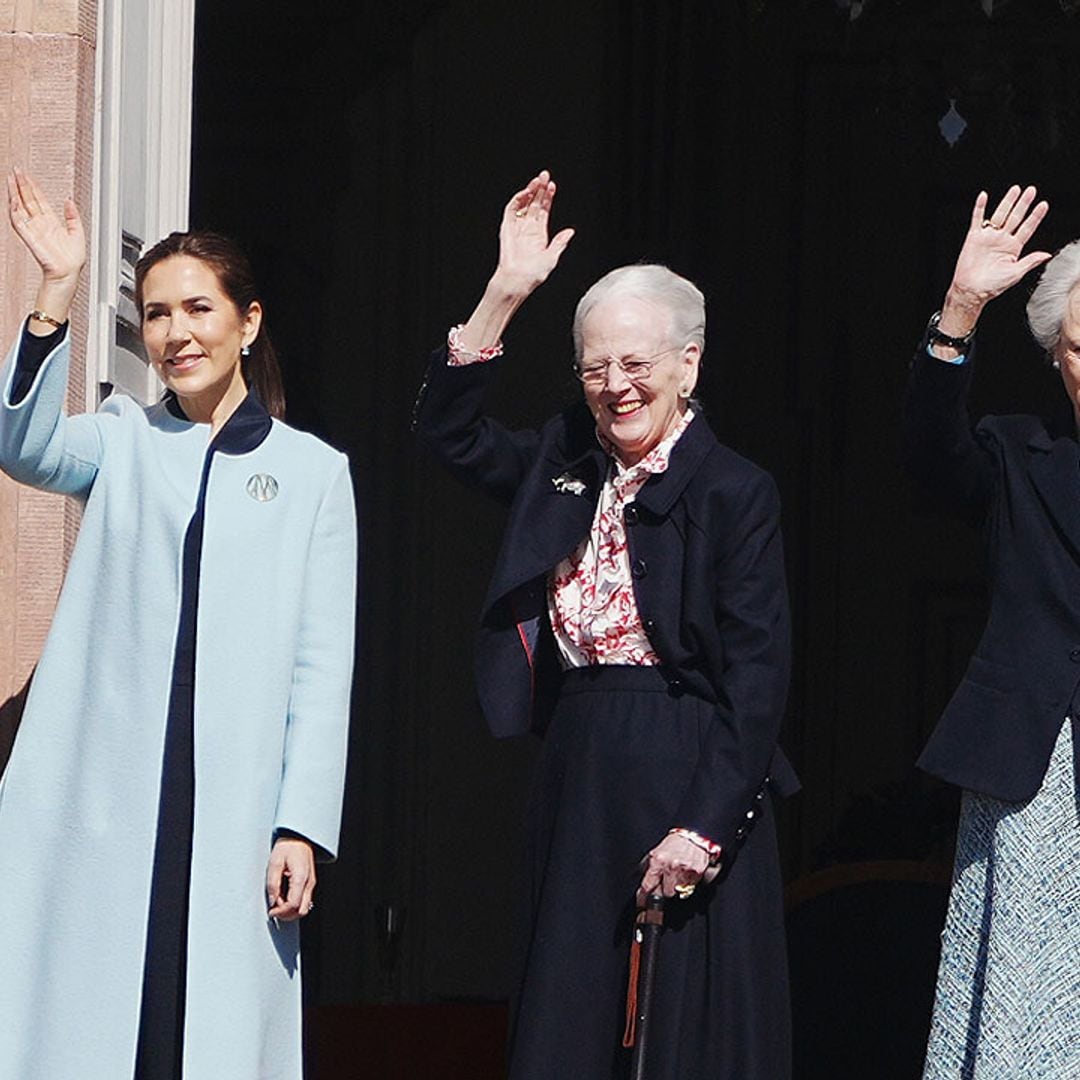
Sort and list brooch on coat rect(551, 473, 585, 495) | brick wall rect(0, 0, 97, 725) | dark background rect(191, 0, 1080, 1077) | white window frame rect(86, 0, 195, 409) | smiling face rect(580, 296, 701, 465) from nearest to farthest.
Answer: smiling face rect(580, 296, 701, 465), brooch on coat rect(551, 473, 585, 495), brick wall rect(0, 0, 97, 725), white window frame rect(86, 0, 195, 409), dark background rect(191, 0, 1080, 1077)

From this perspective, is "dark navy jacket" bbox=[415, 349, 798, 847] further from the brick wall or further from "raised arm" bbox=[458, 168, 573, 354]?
the brick wall

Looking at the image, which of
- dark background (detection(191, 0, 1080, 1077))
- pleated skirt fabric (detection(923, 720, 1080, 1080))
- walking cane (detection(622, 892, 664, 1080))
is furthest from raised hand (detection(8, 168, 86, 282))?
dark background (detection(191, 0, 1080, 1077))

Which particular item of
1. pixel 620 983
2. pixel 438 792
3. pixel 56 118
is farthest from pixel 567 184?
pixel 620 983

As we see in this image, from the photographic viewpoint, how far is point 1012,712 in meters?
4.77

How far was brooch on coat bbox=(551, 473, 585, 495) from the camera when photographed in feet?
16.3

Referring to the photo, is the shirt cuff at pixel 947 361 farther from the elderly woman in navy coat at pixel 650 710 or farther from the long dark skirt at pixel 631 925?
the long dark skirt at pixel 631 925

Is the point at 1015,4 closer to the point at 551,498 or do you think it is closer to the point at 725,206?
the point at 725,206

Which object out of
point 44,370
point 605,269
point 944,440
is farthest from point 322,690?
point 605,269

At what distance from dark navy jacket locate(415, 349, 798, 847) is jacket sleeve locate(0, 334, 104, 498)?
24.2 inches

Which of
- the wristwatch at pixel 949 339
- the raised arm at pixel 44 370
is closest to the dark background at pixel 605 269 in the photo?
the wristwatch at pixel 949 339

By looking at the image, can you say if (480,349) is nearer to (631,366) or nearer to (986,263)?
(631,366)

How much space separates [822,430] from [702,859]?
4.21m

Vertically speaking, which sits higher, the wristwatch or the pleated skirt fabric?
the wristwatch

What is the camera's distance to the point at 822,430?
880 centimetres
